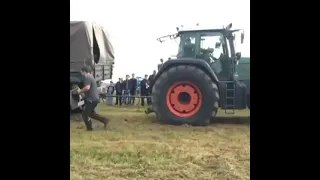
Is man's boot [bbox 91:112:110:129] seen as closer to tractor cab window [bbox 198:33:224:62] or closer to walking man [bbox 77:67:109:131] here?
walking man [bbox 77:67:109:131]

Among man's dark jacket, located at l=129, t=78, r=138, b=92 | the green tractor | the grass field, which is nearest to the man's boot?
the grass field

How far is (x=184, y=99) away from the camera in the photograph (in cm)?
838

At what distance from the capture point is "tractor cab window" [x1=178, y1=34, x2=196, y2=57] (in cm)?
856

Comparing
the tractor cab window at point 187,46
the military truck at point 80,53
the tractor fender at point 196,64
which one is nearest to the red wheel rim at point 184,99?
the tractor fender at point 196,64

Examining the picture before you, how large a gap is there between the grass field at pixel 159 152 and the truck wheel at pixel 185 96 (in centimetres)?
29

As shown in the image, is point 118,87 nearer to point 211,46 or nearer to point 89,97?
point 211,46

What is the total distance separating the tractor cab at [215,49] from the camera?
8508 mm

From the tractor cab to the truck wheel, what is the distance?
1.70ft

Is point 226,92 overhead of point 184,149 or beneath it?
overhead
